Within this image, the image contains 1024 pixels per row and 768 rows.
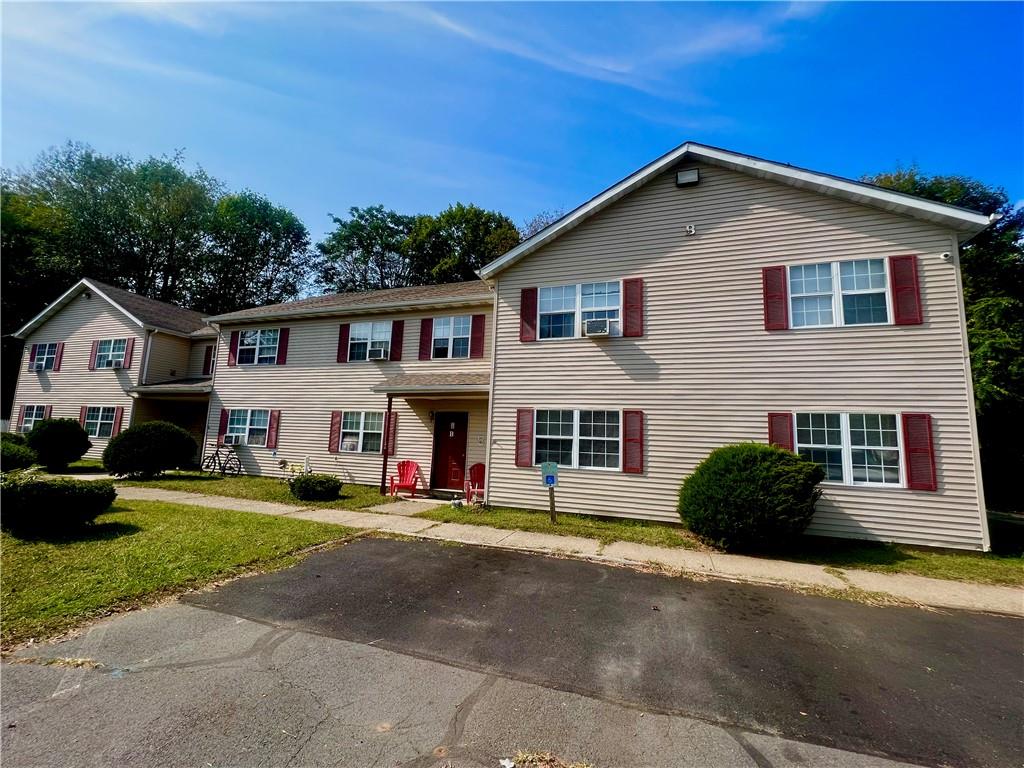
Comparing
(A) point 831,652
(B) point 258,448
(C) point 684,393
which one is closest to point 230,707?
(A) point 831,652

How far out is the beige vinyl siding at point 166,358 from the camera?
1939cm

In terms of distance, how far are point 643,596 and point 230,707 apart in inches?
176

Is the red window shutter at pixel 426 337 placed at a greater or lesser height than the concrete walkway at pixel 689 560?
greater

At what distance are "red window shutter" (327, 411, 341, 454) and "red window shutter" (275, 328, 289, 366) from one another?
10.3ft

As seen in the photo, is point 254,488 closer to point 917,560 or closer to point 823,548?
point 823,548

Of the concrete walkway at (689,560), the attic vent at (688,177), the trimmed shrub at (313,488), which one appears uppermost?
the attic vent at (688,177)

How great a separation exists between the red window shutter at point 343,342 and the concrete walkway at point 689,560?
6.10m

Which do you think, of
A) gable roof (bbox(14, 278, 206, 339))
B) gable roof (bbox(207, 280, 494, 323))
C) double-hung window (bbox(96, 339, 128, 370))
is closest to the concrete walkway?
gable roof (bbox(207, 280, 494, 323))

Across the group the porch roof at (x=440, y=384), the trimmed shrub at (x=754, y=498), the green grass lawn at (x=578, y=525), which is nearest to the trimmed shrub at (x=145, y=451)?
the porch roof at (x=440, y=384)

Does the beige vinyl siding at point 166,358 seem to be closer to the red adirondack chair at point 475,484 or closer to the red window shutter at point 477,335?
the red window shutter at point 477,335

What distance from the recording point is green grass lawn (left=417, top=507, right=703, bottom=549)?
850 centimetres

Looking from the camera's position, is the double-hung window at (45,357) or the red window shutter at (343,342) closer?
the red window shutter at (343,342)

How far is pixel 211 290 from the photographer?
121 ft

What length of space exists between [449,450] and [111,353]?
17.9 metres
